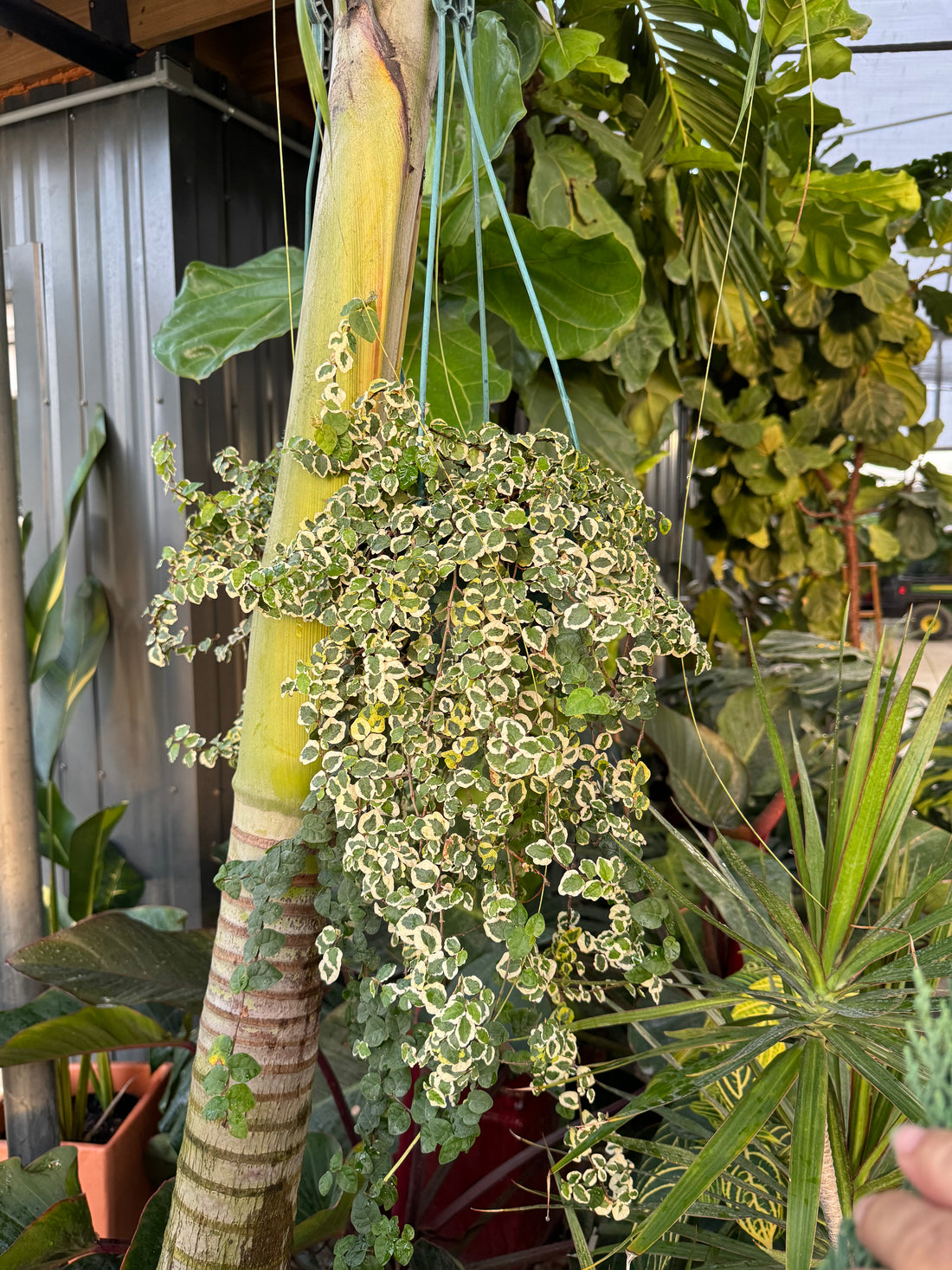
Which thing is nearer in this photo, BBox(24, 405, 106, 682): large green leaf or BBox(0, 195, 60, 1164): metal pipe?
BBox(0, 195, 60, 1164): metal pipe

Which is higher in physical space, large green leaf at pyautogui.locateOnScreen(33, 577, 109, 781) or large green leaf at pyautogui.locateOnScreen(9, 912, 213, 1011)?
large green leaf at pyautogui.locateOnScreen(33, 577, 109, 781)

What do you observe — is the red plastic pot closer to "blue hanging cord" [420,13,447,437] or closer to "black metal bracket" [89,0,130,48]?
"blue hanging cord" [420,13,447,437]

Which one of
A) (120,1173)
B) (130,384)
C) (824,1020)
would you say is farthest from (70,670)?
(824,1020)

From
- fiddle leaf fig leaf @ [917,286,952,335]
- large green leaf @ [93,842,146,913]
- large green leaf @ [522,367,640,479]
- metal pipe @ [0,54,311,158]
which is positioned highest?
metal pipe @ [0,54,311,158]

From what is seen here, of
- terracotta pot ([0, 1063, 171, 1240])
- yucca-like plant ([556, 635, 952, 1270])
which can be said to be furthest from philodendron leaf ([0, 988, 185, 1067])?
yucca-like plant ([556, 635, 952, 1270])

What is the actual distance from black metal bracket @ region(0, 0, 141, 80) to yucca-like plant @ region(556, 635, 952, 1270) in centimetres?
172

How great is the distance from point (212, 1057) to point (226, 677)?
1337 millimetres

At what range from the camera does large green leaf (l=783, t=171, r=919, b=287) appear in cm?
155

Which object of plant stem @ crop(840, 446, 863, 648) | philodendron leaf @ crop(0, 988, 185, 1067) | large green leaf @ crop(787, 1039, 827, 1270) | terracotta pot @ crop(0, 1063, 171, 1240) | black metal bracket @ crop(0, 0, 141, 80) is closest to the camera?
large green leaf @ crop(787, 1039, 827, 1270)

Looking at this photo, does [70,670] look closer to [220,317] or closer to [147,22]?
[220,317]

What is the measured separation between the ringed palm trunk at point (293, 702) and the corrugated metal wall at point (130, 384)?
3.91ft

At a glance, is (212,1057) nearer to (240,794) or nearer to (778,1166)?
(240,794)

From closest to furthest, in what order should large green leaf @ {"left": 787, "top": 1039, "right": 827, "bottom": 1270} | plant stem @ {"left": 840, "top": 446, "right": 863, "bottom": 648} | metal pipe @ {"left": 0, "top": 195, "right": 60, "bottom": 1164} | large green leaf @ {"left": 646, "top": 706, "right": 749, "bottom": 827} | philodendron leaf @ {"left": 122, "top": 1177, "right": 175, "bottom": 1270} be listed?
large green leaf @ {"left": 787, "top": 1039, "right": 827, "bottom": 1270}
philodendron leaf @ {"left": 122, "top": 1177, "right": 175, "bottom": 1270}
metal pipe @ {"left": 0, "top": 195, "right": 60, "bottom": 1164}
large green leaf @ {"left": 646, "top": 706, "right": 749, "bottom": 827}
plant stem @ {"left": 840, "top": 446, "right": 863, "bottom": 648}

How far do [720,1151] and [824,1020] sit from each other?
15cm
